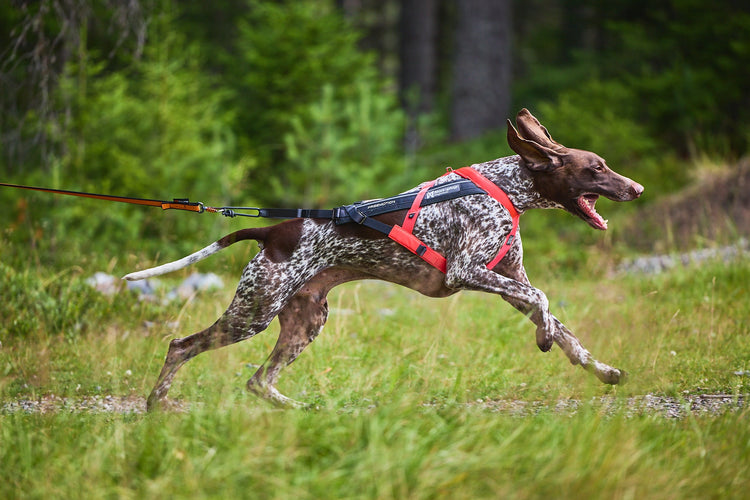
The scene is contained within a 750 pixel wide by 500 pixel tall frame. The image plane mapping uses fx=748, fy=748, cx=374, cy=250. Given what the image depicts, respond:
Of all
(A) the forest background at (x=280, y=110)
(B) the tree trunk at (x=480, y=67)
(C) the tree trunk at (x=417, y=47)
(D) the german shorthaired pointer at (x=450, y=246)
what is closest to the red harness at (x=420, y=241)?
(D) the german shorthaired pointer at (x=450, y=246)

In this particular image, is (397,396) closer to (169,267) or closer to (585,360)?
(585,360)

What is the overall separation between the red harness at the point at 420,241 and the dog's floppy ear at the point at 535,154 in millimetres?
221

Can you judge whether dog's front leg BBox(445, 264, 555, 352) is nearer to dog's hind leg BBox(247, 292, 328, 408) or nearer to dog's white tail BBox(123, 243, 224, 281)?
dog's hind leg BBox(247, 292, 328, 408)

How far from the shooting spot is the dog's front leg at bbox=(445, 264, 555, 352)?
3.95 m

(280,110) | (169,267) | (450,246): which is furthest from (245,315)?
(280,110)

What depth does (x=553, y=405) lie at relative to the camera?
3.99 metres

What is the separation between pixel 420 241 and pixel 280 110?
721 centimetres

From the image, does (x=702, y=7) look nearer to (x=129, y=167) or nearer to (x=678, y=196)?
(x=678, y=196)

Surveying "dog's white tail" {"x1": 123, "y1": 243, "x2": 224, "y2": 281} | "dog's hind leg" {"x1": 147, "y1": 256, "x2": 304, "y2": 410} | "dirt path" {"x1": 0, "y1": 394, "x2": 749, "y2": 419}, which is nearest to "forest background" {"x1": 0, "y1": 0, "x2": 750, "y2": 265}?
"dirt path" {"x1": 0, "y1": 394, "x2": 749, "y2": 419}

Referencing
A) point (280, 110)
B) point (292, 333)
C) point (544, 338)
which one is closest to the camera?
point (544, 338)

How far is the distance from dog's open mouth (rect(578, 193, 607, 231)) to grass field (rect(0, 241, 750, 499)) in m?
0.96

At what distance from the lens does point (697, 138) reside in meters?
11.1

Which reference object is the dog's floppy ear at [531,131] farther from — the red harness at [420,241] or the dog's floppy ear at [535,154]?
the red harness at [420,241]

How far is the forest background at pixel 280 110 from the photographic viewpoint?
309 inches
